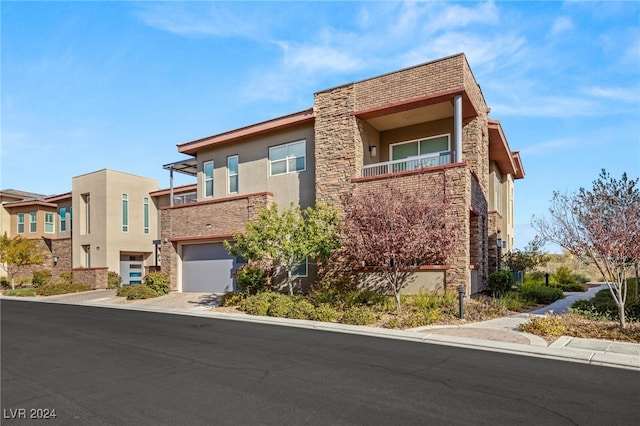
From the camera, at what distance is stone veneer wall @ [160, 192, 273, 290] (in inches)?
759

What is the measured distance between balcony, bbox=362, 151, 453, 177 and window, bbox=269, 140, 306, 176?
3.20m

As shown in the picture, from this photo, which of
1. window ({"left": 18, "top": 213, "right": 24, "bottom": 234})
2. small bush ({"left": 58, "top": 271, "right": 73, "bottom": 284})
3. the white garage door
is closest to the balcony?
the white garage door

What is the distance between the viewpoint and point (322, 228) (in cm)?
1509

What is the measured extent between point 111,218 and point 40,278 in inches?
333

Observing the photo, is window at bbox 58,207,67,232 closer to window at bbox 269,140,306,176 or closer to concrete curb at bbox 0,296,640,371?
window at bbox 269,140,306,176

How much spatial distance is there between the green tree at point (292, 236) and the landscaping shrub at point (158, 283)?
794cm

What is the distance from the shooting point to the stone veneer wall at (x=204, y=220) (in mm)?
19281

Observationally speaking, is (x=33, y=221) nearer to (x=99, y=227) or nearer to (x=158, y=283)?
(x=99, y=227)

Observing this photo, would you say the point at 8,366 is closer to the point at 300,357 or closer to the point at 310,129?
the point at 300,357

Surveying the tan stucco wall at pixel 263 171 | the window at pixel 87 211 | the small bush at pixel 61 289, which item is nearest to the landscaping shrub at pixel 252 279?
the tan stucco wall at pixel 263 171

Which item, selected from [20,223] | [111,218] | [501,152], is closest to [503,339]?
[501,152]

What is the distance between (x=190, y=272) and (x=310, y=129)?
32.2 feet

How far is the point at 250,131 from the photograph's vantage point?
1988cm

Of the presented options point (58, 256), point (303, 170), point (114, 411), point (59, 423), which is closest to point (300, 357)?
point (114, 411)
